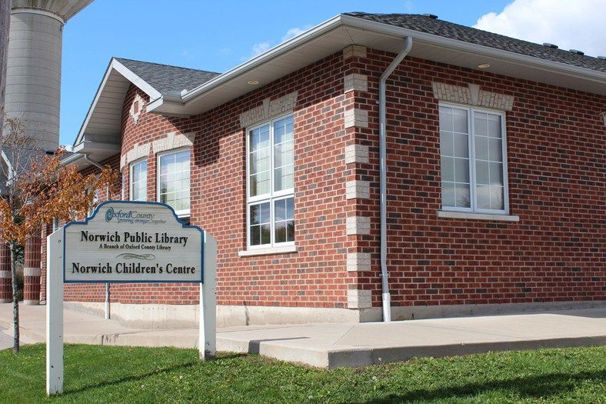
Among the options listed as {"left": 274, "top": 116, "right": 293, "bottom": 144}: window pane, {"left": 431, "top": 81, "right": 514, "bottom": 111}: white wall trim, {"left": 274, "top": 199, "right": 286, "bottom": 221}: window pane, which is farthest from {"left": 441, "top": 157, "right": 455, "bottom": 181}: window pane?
{"left": 274, "top": 199, "right": 286, "bottom": 221}: window pane

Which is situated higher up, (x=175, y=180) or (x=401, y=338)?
(x=175, y=180)

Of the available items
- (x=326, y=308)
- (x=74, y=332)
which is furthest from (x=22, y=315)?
(x=326, y=308)

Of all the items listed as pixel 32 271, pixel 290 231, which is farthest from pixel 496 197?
pixel 32 271

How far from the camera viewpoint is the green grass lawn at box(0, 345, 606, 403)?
583cm

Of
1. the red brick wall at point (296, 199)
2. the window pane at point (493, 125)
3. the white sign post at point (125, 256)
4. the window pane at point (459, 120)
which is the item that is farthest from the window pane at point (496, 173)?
the white sign post at point (125, 256)

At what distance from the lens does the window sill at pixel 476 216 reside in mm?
10766

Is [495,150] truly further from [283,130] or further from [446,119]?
[283,130]

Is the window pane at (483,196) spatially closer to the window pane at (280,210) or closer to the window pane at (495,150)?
the window pane at (495,150)

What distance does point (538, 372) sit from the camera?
6.39 m

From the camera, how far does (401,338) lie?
7.78 meters

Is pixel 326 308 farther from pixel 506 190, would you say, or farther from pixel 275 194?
pixel 506 190

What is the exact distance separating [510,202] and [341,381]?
245 inches

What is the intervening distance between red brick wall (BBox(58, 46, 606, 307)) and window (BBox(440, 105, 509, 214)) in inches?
8.2

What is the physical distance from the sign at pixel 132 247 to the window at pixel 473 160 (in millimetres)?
4455
